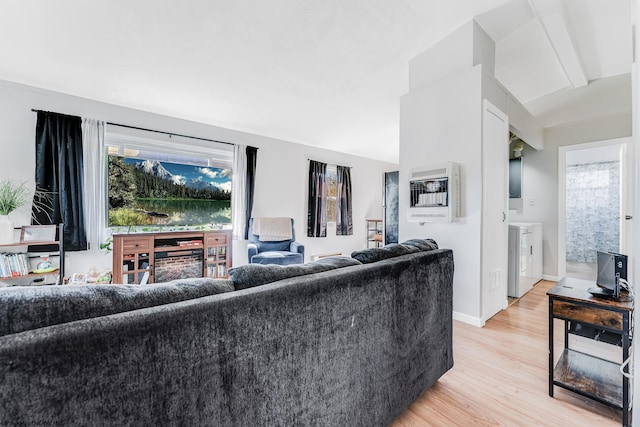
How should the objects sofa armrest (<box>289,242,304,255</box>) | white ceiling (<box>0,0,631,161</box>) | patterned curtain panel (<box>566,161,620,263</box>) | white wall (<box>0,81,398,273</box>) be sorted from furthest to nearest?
patterned curtain panel (<box>566,161,620,263</box>)
sofa armrest (<box>289,242,304,255</box>)
white wall (<box>0,81,398,273</box>)
white ceiling (<box>0,0,631,161</box>)

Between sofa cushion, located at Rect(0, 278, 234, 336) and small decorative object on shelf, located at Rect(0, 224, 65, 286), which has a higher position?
sofa cushion, located at Rect(0, 278, 234, 336)

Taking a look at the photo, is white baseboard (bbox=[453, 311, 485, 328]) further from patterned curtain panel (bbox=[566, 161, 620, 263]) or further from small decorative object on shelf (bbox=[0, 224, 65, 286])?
small decorative object on shelf (bbox=[0, 224, 65, 286])

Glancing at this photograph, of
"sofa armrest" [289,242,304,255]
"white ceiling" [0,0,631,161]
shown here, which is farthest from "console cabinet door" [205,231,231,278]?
"white ceiling" [0,0,631,161]

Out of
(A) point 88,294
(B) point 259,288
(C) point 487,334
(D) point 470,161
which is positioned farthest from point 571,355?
(A) point 88,294

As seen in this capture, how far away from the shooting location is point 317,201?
546cm

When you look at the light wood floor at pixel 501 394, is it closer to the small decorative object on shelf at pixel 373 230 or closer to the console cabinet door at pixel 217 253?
the console cabinet door at pixel 217 253

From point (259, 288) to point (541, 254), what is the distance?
476 cm

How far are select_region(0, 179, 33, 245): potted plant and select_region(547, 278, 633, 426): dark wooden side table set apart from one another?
4.33 metres

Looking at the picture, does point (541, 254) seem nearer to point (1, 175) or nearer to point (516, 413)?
point (516, 413)

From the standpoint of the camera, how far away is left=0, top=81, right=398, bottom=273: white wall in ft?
9.65

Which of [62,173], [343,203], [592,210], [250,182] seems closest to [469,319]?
[250,182]

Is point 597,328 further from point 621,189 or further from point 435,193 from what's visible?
point 621,189

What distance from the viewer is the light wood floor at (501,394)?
142 cm

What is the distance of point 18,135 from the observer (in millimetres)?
2957
